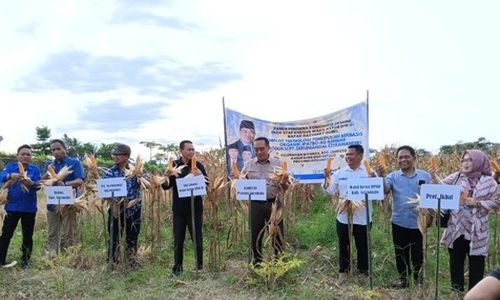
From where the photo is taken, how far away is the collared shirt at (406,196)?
17.1 ft

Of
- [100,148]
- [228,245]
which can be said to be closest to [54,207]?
[228,245]

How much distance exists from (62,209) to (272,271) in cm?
281

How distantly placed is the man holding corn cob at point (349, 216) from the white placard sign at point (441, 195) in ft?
2.77

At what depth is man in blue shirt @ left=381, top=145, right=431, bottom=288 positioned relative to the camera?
5215 mm

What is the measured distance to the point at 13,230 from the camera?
254 inches

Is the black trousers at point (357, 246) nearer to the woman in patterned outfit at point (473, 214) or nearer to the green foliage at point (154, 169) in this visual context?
the woman in patterned outfit at point (473, 214)

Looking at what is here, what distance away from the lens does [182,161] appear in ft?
20.1

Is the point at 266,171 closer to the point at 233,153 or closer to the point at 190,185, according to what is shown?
the point at 190,185

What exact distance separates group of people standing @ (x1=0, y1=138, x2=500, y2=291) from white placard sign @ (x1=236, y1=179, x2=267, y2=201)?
0.90 feet

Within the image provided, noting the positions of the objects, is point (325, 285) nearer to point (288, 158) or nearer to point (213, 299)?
point (213, 299)

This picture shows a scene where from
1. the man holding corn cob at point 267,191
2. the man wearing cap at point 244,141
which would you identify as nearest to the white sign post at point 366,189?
the man holding corn cob at point 267,191

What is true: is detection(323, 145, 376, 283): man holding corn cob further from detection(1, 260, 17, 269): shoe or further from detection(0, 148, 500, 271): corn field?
detection(1, 260, 17, 269): shoe

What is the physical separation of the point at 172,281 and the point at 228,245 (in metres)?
1.46

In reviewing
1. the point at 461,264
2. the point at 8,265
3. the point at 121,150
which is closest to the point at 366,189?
the point at 461,264
